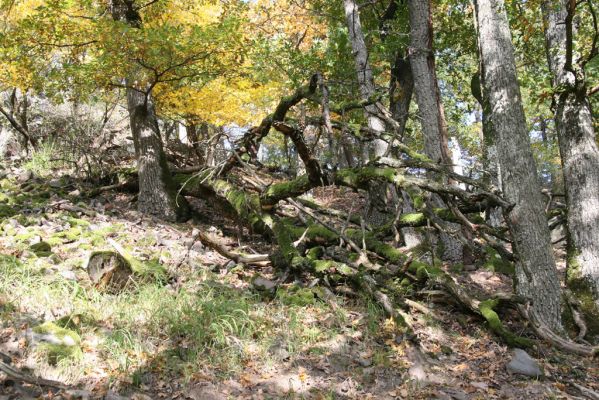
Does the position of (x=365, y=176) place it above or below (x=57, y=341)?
above

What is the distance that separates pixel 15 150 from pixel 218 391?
14020mm

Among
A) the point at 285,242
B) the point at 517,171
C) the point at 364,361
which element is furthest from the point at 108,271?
the point at 517,171

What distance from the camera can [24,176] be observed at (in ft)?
33.6

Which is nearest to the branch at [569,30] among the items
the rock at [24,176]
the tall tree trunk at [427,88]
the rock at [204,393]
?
the tall tree trunk at [427,88]

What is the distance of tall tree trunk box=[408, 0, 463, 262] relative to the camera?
9188 mm

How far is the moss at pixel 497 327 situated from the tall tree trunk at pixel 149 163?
6158mm

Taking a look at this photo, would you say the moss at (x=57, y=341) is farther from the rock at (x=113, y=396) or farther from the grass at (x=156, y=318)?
the rock at (x=113, y=396)

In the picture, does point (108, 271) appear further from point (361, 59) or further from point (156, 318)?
point (361, 59)

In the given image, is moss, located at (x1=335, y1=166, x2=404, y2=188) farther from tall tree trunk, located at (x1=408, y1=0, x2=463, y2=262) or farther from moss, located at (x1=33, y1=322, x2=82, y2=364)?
moss, located at (x1=33, y1=322, x2=82, y2=364)

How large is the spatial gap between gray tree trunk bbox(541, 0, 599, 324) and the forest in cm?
3

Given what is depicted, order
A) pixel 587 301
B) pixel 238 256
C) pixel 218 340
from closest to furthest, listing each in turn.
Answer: pixel 218 340, pixel 587 301, pixel 238 256

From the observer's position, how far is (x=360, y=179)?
6.17 metres

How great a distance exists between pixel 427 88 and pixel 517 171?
3.75m

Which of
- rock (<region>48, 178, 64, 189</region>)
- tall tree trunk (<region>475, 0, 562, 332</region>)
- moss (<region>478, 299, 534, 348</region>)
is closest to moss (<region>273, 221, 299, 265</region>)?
moss (<region>478, 299, 534, 348</region>)
